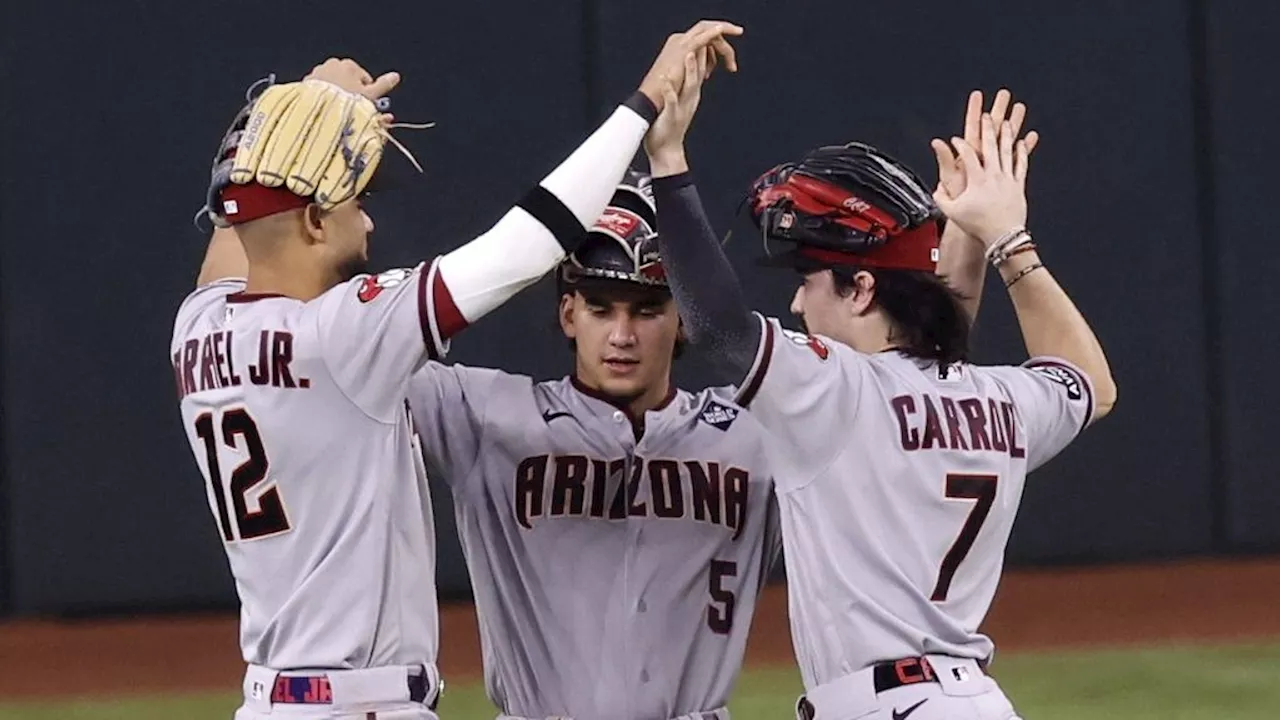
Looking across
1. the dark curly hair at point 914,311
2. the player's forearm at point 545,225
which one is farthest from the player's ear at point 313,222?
the dark curly hair at point 914,311

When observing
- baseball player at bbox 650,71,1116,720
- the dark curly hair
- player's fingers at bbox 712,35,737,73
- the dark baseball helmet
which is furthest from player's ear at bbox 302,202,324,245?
the dark curly hair

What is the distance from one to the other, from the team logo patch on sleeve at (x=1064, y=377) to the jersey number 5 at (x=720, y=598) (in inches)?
23.2

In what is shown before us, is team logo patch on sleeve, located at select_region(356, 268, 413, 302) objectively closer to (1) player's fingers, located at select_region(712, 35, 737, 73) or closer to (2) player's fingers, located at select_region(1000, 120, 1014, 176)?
(1) player's fingers, located at select_region(712, 35, 737, 73)

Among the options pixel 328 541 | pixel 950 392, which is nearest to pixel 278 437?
pixel 328 541

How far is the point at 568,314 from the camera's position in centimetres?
334

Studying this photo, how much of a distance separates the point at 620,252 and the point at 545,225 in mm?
334

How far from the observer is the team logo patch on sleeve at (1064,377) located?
10.6 feet

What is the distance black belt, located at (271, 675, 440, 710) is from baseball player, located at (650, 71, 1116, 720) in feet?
1.88

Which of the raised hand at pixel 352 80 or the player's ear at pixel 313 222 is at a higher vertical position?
the raised hand at pixel 352 80

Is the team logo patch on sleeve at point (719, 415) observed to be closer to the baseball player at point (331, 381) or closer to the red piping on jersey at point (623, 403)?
the red piping on jersey at point (623, 403)

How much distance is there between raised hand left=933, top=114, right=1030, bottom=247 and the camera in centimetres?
318

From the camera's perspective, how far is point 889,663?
2.94 metres

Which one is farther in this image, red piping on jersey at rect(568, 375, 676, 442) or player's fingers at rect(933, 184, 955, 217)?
red piping on jersey at rect(568, 375, 676, 442)

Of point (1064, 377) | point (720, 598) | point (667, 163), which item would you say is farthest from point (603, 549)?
point (1064, 377)
